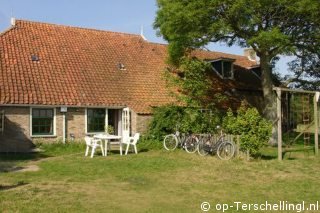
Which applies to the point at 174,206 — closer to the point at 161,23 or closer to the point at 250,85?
the point at 161,23

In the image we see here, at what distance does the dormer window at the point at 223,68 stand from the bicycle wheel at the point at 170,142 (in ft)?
33.7

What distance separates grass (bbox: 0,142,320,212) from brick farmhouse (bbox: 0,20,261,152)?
322 centimetres

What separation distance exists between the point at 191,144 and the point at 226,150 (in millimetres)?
2702

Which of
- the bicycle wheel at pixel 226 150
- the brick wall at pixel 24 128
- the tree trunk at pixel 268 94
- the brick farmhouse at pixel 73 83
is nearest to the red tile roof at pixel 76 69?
the brick farmhouse at pixel 73 83

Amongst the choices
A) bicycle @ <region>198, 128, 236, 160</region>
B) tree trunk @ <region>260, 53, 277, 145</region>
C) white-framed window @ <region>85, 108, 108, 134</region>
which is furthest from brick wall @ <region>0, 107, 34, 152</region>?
tree trunk @ <region>260, 53, 277, 145</region>

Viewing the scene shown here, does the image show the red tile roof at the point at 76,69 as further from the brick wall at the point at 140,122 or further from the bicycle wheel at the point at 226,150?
the bicycle wheel at the point at 226,150

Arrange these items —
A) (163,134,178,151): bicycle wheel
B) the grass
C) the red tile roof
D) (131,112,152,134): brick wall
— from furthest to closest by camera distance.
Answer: (131,112,152,134): brick wall → the red tile roof → (163,134,178,151): bicycle wheel → the grass

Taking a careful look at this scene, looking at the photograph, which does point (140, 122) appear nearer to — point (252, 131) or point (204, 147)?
point (204, 147)

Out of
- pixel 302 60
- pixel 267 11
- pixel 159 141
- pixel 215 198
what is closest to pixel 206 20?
pixel 267 11

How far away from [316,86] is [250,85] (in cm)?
535

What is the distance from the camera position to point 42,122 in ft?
72.2

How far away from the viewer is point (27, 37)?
82.6 ft

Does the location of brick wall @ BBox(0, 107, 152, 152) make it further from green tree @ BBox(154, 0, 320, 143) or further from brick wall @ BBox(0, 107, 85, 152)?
green tree @ BBox(154, 0, 320, 143)

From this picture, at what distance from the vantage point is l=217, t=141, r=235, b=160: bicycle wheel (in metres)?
17.7
